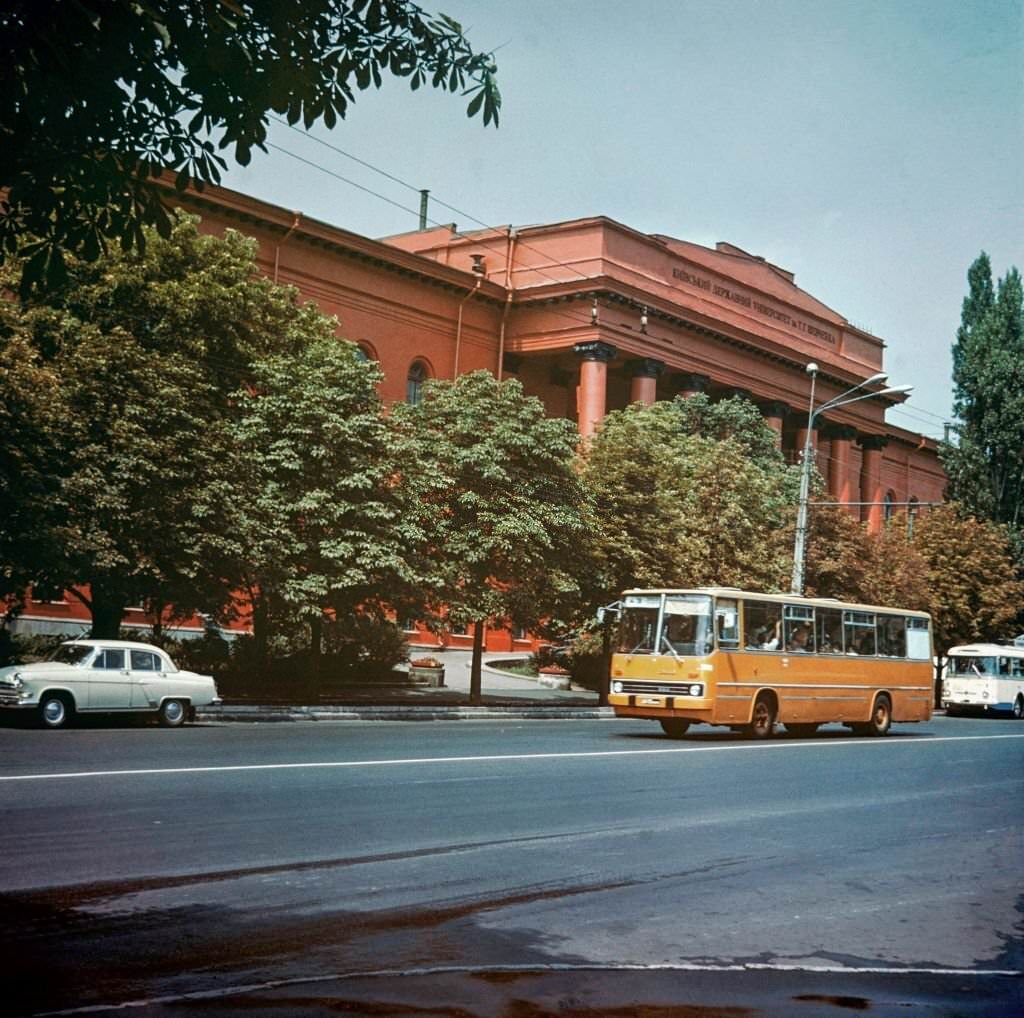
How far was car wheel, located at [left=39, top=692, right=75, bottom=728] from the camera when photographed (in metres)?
20.5

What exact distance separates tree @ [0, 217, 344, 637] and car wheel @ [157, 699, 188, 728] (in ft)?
8.98

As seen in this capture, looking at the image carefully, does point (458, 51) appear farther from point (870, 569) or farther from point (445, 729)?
point (870, 569)

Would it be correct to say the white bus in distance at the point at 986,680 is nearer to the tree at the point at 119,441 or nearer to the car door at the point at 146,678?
the tree at the point at 119,441

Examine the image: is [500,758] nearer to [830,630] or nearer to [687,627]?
[687,627]

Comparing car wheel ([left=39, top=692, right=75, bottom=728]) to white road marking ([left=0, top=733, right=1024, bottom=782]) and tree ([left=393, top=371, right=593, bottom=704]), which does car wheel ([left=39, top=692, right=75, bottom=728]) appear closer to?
white road marking ([left=0, top=733, right=1024, bottom=782])

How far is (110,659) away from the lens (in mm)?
21594

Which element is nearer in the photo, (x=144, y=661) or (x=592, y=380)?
(x=144, y=661)

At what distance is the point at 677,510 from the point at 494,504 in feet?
24.9

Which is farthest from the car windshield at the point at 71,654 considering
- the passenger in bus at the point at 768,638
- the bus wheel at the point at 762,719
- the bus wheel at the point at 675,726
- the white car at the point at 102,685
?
the bus wheel at the point at 762,719

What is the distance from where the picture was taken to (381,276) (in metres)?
49.7

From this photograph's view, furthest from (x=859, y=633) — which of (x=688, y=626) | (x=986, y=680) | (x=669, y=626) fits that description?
(x=986, y=680)

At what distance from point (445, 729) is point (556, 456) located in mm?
10503

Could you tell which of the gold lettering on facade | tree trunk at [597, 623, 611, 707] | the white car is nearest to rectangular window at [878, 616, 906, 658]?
tree trunk at [597, 623, 611, 707]

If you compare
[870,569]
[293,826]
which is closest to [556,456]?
[870,569]
